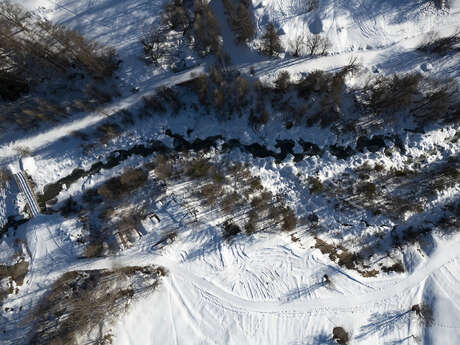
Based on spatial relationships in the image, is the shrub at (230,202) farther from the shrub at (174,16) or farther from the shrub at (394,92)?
the shrub at (174,16)

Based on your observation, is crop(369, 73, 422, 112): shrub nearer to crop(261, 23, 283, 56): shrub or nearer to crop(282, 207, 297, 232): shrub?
crop(261, 23, 283, 56): shrub

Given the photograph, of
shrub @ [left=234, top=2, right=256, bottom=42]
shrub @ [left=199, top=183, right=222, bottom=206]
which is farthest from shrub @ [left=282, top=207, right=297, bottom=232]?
shrub @ [left=234, top=2, right=256, bottom=42]

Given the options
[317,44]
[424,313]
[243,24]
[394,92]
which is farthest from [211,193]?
[424,313]

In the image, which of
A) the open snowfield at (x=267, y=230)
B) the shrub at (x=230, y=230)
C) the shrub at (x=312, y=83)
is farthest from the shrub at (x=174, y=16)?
the shrub at (x=230, y=230)

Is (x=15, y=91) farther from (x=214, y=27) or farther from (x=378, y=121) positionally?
(x=378, y=121)

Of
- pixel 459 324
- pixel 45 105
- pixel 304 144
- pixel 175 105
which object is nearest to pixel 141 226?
pixel 175 105
